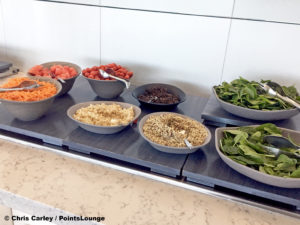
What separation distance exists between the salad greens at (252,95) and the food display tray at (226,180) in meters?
0.26

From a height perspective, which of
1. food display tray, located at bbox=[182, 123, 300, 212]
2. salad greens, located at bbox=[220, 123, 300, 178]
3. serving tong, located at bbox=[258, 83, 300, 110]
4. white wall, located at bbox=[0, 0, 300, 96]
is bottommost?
food display tray, located at bbox=[182, 123, 300, 212]

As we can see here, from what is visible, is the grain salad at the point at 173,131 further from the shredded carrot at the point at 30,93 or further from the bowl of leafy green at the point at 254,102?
the shredded carrot at the point at 30,93

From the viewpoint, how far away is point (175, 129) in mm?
901

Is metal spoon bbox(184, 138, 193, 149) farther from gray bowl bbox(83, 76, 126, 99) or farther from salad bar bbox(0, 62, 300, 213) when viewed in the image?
gray bowl bbox(83, 76, 126, 99)

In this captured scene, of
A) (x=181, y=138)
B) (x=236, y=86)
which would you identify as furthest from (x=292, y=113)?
(x=181, y=138)

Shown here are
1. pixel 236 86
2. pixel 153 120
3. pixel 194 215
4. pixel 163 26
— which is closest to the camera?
pixel 194 215

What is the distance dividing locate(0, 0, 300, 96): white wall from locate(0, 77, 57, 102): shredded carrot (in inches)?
19.3

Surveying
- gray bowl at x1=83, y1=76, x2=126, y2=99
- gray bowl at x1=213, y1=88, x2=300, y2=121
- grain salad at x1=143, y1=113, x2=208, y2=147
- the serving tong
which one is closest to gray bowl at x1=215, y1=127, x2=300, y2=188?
grain salad at x1=143, y1=113, x2=208, y2=147

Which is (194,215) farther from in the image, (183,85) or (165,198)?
(183,85)

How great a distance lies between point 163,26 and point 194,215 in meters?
0.88

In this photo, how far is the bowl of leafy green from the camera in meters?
0.98

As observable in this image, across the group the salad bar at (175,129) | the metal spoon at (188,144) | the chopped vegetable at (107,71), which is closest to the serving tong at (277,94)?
the salad bar at (175,129)

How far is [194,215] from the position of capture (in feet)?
2.33

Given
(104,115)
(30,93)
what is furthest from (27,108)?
(104,115)
